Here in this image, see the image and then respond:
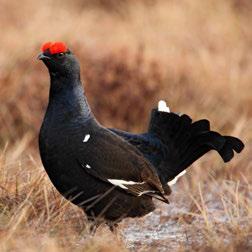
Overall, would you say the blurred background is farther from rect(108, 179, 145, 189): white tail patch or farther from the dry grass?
rect(108, 179, 145, 189): white tail patch

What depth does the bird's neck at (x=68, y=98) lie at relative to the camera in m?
4.50

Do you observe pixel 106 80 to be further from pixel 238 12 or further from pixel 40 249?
pixel 40 249

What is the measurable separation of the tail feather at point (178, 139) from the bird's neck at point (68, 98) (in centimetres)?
66

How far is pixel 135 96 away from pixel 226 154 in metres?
2.94

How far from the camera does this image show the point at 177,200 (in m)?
5.88

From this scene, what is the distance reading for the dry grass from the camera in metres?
4.39

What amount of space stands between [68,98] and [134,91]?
129 inches

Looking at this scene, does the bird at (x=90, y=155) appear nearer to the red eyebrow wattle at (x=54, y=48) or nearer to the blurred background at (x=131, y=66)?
the red eyebrow wattle at (x=54, y=48)

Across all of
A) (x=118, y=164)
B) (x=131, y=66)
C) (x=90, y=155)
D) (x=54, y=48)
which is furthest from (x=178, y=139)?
(x=131, y=66)

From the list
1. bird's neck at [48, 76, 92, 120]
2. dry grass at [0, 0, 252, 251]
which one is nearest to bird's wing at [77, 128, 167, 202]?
bird's neck at [48, 76, 92, 120]

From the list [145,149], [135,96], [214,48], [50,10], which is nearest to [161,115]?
[145,149]

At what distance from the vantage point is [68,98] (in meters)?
4.54

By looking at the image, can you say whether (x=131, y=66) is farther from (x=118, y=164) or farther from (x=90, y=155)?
(x=90, y=155)

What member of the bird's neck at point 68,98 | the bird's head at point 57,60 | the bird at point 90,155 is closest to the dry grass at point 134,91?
the bird at point 90,155
